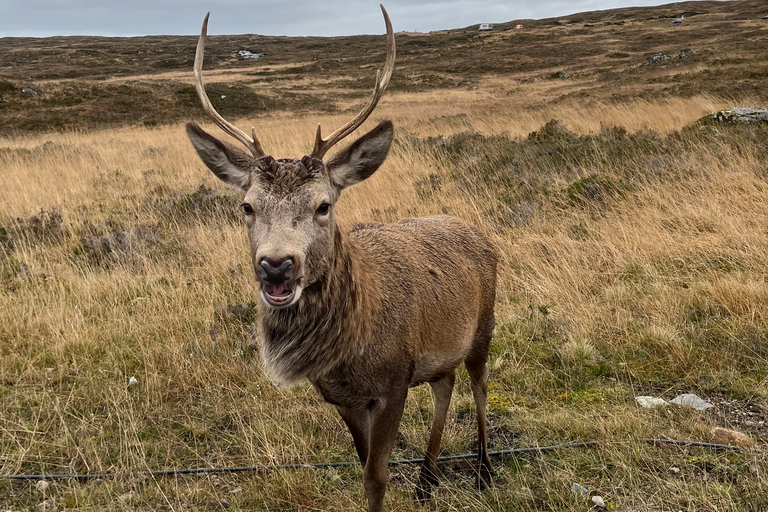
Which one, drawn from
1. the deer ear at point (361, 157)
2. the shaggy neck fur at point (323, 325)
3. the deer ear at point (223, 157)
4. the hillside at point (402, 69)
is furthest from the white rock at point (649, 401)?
the hillside at point (402, 69)

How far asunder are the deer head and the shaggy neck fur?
10 centimetres

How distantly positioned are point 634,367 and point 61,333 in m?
5.13

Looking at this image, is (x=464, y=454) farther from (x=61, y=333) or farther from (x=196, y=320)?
(x=61, y=333)

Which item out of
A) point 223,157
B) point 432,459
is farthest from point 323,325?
point 432,459

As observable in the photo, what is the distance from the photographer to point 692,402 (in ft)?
11.8

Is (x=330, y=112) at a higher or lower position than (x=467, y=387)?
higher

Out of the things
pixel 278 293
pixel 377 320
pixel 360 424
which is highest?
pixel 278 293

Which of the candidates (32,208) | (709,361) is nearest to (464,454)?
(709,361)

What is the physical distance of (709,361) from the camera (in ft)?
13.3

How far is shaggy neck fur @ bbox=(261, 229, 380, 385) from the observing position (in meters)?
2.54

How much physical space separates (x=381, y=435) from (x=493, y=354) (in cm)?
220

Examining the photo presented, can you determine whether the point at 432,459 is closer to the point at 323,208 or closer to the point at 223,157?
the point at 323,208

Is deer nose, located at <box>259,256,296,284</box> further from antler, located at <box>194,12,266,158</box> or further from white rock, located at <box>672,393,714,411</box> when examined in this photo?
white rock, located at <box>672,393,714,411</box>

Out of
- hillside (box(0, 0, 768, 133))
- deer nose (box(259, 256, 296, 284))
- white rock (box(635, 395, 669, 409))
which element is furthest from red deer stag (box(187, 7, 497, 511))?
hillside (box(0, 0, 768, 133))
